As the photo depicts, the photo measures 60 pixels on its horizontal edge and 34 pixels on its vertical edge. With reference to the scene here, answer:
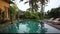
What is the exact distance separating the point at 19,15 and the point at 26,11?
6.46ft

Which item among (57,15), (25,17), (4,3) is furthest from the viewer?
(25,17)

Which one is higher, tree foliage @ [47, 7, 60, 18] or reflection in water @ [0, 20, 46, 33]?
tree foliage @ [47, 7, 60, 18]

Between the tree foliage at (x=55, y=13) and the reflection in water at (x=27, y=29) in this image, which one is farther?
the tree foliage at (x=55, y=13)

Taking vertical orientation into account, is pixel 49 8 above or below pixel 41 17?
above

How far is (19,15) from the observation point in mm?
27969

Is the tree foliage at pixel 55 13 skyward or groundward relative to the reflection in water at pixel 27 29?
skyward

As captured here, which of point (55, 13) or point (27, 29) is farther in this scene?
point (55, 13)

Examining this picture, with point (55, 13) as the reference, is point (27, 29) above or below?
below

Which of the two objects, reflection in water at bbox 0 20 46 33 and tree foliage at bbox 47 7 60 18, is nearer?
reflection in water at bbox 0 20 46 33

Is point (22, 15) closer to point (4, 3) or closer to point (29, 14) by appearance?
point (29, 14)

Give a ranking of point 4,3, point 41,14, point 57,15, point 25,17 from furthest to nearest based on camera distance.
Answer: point 25,17, point 41,14, point 57,15, point 4,3

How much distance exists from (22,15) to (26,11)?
4.17ft

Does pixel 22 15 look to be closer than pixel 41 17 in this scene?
No

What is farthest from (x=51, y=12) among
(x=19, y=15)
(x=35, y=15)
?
(x=19, y=15)
